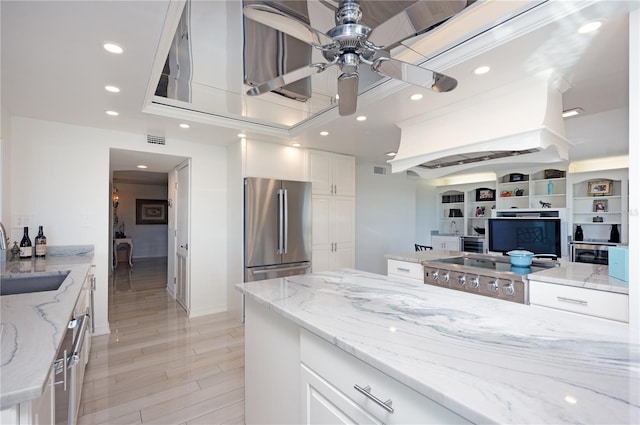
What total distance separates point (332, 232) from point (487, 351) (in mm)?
3834

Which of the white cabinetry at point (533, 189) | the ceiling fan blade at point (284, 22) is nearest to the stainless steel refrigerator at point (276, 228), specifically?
the ceiling fan blade at point (284, 22)

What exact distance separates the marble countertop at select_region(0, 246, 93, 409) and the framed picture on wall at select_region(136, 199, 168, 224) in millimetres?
8693

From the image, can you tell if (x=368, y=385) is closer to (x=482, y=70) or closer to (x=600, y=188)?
(x=482, y=70)

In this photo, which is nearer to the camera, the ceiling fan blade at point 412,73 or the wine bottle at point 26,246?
the ceiling fan blade at point 412,73

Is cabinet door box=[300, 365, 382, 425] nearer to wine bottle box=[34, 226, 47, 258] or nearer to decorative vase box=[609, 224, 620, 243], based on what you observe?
wine bottle box=[34, 226, 47, 258]

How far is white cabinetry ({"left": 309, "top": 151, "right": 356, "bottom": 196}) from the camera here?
4.58 m

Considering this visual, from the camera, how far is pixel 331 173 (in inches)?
187

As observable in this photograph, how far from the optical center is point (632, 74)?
58.7 inches

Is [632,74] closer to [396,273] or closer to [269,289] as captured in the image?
[269,289]

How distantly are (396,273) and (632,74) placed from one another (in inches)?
95.3

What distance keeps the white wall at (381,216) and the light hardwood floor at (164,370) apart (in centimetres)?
301

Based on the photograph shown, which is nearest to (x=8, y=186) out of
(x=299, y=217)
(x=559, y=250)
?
(x=299, y=217)

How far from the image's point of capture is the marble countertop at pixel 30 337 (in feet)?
2.51

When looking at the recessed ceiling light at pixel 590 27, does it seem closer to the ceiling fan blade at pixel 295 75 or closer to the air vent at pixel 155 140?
the ceiling fan blade at pixel 295 75
